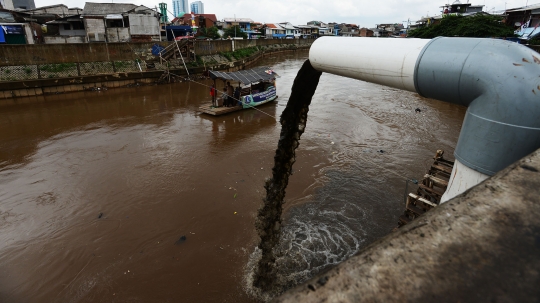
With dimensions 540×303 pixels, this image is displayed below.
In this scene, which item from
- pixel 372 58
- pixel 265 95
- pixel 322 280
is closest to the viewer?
pixel 322 280

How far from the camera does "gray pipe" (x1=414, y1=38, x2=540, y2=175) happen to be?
8.26 ft

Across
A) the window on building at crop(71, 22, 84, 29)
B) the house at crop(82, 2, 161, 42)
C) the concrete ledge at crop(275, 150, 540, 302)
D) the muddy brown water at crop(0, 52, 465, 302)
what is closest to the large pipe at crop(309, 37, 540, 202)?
the concrete ledge at crop(275, 150, 540, 302)

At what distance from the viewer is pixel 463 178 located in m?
3.02

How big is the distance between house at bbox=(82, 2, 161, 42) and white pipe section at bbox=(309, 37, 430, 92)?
3423cm

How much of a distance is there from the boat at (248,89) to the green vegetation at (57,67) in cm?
1268

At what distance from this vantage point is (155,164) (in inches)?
421

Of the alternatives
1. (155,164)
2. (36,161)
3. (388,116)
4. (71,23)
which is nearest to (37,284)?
(155,164)

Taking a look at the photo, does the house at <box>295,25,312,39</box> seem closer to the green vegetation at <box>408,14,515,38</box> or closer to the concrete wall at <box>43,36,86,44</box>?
the green vegetation at <box>408,14,515,38</box>

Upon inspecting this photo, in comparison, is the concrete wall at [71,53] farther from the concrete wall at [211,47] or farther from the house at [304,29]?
the house at [304,29]

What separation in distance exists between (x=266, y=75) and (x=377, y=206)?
11498 millimetres

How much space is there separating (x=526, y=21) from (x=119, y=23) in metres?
45.1

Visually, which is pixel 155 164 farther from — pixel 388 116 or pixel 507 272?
pixel 388 116

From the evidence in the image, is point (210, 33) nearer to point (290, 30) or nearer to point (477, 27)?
point (477, 27)

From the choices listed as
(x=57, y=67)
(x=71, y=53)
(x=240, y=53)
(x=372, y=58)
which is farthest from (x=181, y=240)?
(x=240, y=53)
